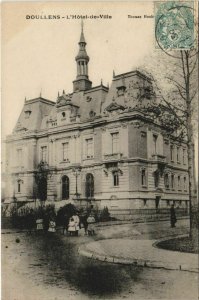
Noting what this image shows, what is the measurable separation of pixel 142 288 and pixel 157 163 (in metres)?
4.79

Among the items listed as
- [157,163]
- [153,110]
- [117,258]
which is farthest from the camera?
[157,163]

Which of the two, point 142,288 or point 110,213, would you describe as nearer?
point 142,288

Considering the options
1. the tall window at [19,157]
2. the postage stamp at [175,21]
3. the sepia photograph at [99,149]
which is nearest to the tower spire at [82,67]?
the sepia photograph at [99,149]

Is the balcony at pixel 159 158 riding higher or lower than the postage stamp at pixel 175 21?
lower

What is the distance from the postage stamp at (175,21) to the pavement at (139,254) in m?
5.46

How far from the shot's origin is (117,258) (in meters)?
9.45

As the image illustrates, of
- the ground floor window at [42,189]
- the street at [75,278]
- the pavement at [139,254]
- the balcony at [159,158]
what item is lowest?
the street at [75,278]

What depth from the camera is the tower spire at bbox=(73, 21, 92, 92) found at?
10497mm

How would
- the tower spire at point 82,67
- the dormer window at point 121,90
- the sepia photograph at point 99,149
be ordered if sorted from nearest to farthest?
the sepia photograph at point 99,149 → the tower spire at point 82,67 → the dormer window at point 121,90

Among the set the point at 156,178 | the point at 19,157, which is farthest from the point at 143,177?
the point at 19,157

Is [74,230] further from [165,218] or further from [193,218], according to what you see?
[193,218]

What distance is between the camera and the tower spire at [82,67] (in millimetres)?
10497

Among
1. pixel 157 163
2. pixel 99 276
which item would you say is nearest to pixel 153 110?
pixel 157 163

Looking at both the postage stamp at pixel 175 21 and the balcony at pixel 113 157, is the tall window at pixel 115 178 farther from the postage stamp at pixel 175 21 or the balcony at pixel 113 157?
the postage stamp at pixel 175 21
